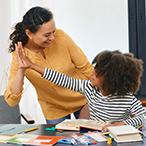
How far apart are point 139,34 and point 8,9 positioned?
61.6 inches

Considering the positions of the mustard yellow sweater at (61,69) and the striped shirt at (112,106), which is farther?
the mustard yellow sweater at (61,69)

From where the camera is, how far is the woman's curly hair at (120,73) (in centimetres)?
129

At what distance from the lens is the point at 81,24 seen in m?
2.77

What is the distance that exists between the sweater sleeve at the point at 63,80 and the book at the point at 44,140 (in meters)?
0.46

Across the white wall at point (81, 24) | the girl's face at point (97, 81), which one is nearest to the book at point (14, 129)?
the girl's face at point (97, 81)

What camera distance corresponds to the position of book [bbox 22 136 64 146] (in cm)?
101

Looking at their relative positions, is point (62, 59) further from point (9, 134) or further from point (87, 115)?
point (9, 134)

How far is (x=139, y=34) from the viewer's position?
271cm

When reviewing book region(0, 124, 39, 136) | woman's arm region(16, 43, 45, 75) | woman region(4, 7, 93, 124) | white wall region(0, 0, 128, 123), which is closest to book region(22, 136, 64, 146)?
book region(0, 124, 39, 136)

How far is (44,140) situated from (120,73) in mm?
550

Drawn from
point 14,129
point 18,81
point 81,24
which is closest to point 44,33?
point 18,81

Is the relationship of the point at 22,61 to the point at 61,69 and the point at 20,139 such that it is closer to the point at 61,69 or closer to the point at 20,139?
the point at 61,69

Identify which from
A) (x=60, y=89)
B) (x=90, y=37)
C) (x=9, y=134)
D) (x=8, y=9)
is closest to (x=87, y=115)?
(x=60, y=89)

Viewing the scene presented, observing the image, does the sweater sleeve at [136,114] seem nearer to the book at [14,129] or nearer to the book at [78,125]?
the book at [78,125]
